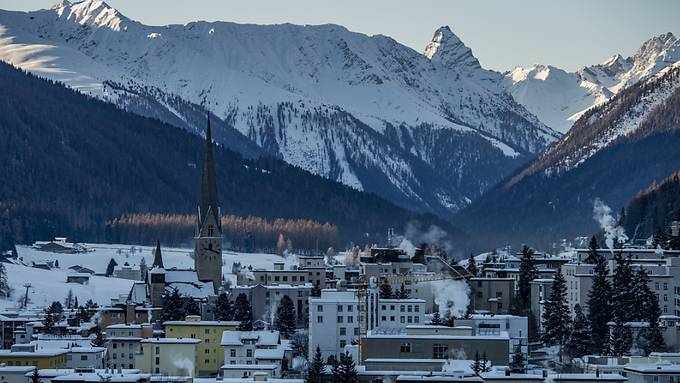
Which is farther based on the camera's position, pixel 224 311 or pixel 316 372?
pixel 224 311

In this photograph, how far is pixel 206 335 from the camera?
132 meters

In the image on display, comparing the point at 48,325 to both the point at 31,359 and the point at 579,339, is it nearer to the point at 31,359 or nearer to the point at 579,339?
the point at 31,359

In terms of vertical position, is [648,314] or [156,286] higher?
[156,286]

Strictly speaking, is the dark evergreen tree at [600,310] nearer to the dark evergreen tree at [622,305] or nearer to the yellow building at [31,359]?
the dark evergreen tree at [622,305]

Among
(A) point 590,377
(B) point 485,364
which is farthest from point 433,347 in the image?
(A) point 590,377

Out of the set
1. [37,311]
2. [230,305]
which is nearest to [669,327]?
[230,305]

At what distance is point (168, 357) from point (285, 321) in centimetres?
1614

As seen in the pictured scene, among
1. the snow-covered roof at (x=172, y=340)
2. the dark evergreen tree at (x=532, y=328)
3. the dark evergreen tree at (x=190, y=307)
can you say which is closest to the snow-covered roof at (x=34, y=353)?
the snow-covered roof at (x=172, y=340)

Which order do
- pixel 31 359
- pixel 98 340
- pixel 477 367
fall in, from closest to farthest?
1. pixel 477 367
2. pixel 31 359
3. pixel 98 340

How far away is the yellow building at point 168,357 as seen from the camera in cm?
12325

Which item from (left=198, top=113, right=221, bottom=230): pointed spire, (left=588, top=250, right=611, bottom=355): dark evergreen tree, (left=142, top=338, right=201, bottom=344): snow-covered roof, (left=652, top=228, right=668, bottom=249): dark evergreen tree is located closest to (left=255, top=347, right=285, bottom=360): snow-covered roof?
(left=142, top=338, right=201, bottom=344): snow-covered roof

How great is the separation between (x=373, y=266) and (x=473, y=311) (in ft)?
65.1

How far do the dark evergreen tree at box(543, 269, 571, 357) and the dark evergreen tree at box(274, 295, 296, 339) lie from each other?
17.6 meters

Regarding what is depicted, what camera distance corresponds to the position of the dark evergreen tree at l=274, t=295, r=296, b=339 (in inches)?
5482
